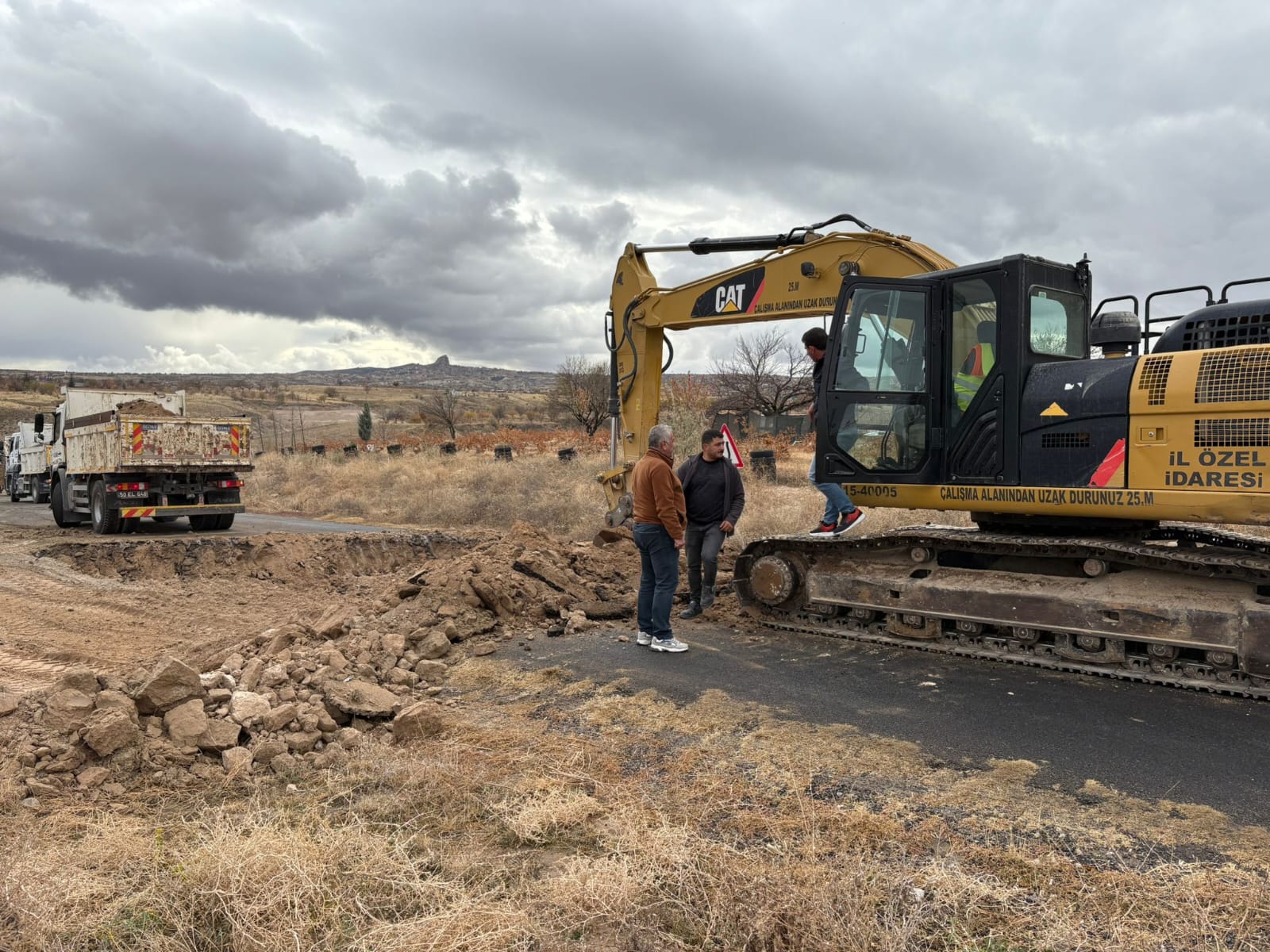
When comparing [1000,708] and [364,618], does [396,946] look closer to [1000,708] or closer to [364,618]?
[1000,708]

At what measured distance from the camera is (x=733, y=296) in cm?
988

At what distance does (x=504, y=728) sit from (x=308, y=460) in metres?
26.0

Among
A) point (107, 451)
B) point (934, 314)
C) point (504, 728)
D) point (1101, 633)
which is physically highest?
point (934, 314)

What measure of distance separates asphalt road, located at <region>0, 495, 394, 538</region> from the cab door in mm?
11879

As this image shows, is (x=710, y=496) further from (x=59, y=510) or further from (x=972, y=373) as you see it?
(x=59, y=510)

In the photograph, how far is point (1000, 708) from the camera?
581 cm

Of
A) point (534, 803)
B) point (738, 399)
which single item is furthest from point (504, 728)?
Answer: point (738, 399)

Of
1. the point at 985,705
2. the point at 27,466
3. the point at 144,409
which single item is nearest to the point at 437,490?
the point at 144,409

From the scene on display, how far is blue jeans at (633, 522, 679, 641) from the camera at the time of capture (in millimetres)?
7531

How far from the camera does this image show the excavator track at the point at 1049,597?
589 centimetres

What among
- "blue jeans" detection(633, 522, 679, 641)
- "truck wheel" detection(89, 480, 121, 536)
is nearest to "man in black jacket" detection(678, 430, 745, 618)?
"blue jeans" detection(633, 522, 679, 641)

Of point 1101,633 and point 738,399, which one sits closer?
point 1101,633

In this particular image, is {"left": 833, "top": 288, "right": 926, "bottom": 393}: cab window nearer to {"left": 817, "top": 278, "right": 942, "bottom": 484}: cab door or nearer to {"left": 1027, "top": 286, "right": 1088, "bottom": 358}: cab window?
{"left": 817, "top": 278, "right": 942, "bottom": 484}: cab door

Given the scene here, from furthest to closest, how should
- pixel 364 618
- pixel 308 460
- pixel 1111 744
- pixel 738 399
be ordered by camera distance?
pixel 738 399, pixel 308 460, pixel 364 618, pixel 1111 744
